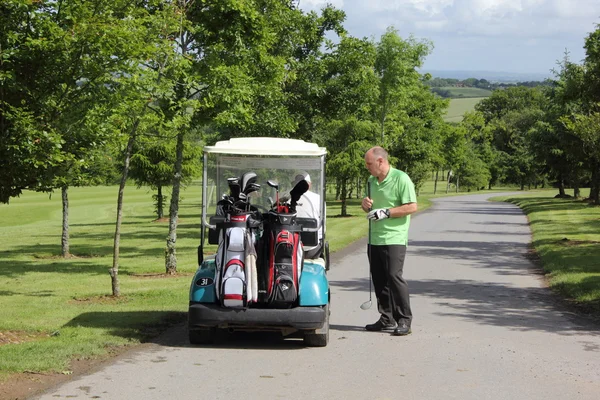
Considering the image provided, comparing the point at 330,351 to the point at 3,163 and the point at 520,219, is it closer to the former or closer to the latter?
the point at 3,163

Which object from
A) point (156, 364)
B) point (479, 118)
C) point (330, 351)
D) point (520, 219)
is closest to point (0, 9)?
point (156, 364)

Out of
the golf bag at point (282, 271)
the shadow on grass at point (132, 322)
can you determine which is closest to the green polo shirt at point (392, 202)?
the golf bag at point (282, 271)

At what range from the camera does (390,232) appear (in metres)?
10.1

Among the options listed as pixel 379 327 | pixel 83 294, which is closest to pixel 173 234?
pixel 83 294

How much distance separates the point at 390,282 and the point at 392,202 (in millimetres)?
881

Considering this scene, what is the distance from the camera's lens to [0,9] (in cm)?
969

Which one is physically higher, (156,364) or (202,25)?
(202,25)

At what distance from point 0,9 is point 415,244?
1729 centimetres

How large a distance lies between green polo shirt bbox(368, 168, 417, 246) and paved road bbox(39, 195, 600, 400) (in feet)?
3.54

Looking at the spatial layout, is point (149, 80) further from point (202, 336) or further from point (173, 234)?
point (173, 234)

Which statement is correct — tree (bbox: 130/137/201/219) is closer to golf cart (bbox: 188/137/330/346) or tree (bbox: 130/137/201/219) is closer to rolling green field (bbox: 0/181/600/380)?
rolling green field (bbox: 0/181/600/380)

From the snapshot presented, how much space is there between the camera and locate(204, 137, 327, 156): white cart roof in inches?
411

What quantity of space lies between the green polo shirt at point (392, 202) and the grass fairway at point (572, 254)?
395 cm

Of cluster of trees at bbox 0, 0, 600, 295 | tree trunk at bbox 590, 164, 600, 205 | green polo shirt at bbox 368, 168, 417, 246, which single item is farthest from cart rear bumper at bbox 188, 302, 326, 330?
tree trunk at bbox 590, 164, 600, 205
